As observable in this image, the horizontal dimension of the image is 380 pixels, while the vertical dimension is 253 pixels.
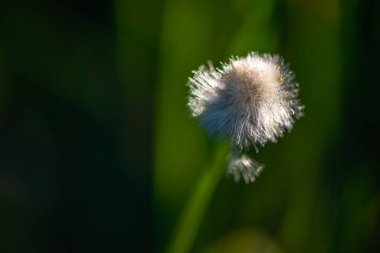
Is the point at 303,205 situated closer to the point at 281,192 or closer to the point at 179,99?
the point at 281,192

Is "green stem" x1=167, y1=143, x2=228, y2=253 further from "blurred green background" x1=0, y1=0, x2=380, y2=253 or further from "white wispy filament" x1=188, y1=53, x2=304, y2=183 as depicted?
"white wispy filament" x1=188, y1=53, x2=304, y2=183

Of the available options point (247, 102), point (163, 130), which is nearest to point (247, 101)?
point (247, 102)

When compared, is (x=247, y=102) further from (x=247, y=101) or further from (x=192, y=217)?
(x=192, y=217)

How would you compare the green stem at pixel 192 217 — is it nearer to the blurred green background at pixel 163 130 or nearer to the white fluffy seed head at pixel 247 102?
the blurred green background at pixel 163 130

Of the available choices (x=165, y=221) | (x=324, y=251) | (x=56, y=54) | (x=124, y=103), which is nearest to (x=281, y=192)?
(x=324, y=251)

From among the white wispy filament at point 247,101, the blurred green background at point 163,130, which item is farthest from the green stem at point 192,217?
the white wispy filament at point 247,101

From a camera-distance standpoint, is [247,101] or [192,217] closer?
[247,101]
